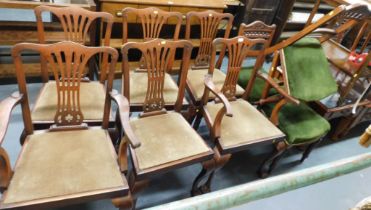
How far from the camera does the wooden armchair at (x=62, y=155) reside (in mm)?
1036

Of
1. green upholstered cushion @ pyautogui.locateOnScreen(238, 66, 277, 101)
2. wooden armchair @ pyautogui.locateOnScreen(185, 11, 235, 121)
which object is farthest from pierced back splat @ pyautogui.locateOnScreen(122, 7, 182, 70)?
green upholstered cushion @ pyautogui.locateOnScreen(238, 66, 277, 101)

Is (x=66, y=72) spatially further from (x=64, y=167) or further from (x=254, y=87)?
(x=254, y=87)

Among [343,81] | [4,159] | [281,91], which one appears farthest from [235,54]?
[4,159]

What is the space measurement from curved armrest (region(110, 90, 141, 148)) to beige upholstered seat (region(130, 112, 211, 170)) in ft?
0.47

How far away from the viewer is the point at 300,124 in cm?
188

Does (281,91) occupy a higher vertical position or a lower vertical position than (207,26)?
lower

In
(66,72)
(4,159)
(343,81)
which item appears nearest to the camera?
A: (4,159)

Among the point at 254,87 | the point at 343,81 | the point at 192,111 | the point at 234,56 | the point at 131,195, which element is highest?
the point at 234,56

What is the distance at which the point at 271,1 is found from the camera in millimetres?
3156

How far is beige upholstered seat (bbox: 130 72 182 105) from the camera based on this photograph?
5.43 feet

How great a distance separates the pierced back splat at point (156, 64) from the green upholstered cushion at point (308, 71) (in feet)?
2.62

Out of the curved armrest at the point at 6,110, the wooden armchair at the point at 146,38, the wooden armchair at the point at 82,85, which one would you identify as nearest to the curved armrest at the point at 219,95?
the wooden armchair at the point at 146,38

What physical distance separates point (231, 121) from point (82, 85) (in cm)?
96

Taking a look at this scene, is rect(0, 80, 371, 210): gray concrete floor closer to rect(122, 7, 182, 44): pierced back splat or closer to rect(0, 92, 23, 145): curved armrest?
rect(0, 92, 23, 145): curved armrest
